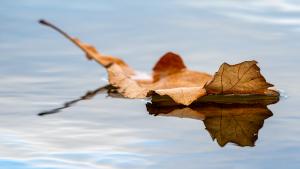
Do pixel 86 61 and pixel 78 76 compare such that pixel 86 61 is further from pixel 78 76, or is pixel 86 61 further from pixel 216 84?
pixel 216 84

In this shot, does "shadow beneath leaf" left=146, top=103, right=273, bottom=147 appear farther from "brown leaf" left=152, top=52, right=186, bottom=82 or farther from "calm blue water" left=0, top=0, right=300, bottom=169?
"brown leaf" left=152, top=52, right=186, bottom=82

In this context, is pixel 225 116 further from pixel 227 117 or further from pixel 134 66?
pixel 134 66

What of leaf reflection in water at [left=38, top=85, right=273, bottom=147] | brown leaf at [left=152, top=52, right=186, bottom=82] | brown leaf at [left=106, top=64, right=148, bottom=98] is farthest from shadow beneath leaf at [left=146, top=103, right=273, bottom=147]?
brown leaf at [left=152, top=52, right=186, bottom=82]

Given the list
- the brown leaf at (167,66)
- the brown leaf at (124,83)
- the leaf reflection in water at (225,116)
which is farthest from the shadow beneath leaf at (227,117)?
the brown leaf at (167,66)

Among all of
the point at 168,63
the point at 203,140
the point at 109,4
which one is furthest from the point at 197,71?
the point at 109,4

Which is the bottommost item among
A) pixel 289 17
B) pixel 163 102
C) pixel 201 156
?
pixel 201 156

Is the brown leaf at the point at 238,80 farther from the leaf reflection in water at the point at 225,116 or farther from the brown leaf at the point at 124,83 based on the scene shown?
the brown leaf at the point at 124,83
